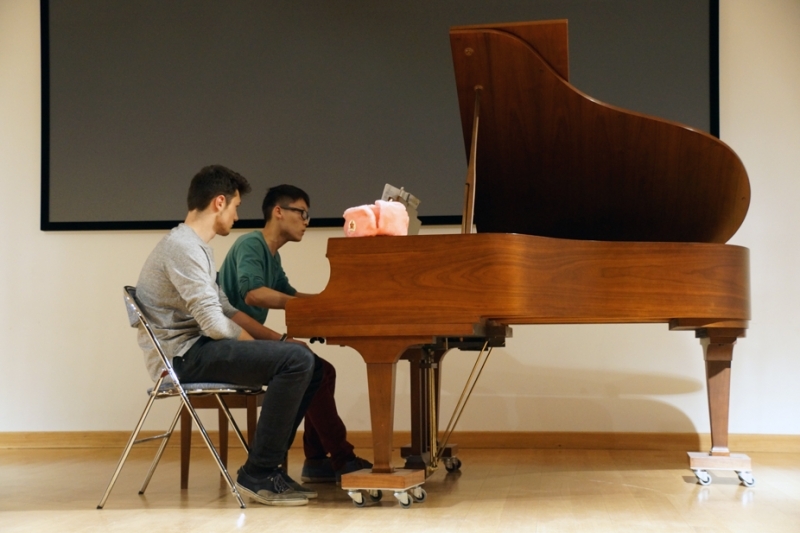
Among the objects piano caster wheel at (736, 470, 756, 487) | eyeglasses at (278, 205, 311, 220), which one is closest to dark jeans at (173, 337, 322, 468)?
eyeglasses at (278, 205, 311, 220)

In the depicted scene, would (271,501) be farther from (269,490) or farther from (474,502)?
(474,502)

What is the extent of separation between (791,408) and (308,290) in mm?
2535

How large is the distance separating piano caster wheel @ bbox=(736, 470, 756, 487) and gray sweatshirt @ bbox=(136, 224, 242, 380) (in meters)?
1.90

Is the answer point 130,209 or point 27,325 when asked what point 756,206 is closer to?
point 130,209

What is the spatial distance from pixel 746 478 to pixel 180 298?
2.13 meters

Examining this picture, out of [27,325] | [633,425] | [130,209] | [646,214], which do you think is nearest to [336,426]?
[646,214]

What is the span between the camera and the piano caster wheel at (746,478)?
3.22m

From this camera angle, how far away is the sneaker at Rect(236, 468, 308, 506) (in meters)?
2.73

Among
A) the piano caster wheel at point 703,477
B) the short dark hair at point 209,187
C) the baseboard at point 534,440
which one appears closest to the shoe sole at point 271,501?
the short dark hair at point 209,187

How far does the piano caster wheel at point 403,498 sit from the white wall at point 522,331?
1.87m

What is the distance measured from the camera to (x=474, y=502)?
285 cm

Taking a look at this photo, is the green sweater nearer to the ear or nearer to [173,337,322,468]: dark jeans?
the ear

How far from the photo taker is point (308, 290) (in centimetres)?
475

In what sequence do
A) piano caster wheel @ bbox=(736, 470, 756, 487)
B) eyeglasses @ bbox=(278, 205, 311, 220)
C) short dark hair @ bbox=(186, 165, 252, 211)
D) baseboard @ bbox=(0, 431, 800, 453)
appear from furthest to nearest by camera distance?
baseboard @ bbox=(0, 431, 800, 453) → eyeglasses @ bbox=(278, 205, 311, 220) → piano caster wheel @ bbox=(736, 470, 756, 487) → short dark hair @ bbox=(186, 165, 252, 211)
